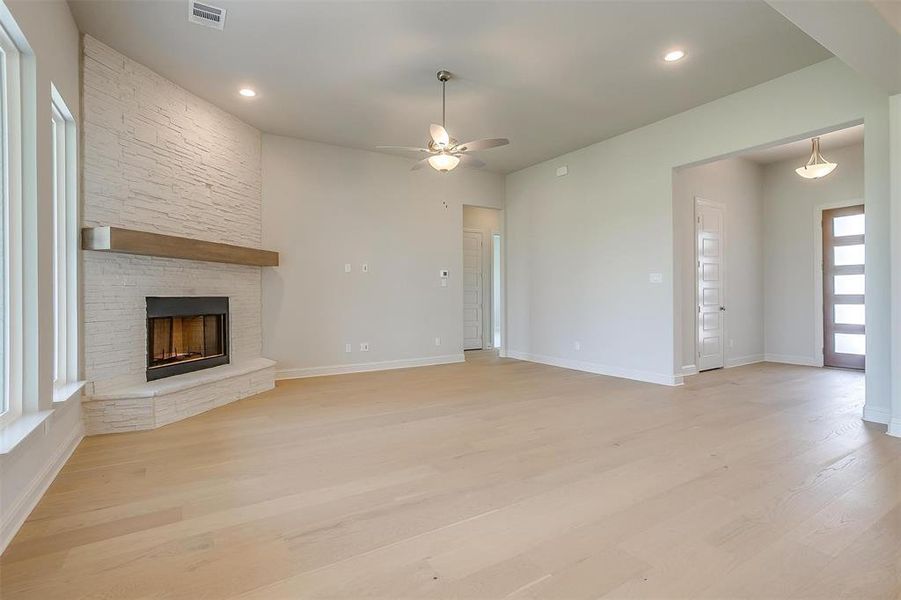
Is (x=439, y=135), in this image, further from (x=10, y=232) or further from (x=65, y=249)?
(x=65, y=249)

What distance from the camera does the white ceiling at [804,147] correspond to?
5.63m

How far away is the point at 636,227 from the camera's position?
5.53 meters

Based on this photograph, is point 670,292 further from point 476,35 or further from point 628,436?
point 476,35

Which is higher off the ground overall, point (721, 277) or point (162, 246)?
point (162, 246)

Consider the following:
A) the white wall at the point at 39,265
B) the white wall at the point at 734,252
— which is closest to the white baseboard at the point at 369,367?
the white wall at the point at 39,265

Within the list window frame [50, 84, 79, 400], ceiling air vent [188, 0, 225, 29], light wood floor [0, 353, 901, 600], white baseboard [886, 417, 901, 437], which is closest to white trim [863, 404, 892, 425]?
light wood floor [0, 353, 901, 600]

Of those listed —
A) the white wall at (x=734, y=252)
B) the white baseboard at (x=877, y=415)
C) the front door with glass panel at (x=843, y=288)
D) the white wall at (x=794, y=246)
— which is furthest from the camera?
the white wall at (x=794, y=246)

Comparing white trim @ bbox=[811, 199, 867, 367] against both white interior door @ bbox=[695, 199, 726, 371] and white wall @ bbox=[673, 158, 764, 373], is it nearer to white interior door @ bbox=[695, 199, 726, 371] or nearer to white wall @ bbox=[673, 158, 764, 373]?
white wall @ bbox=[673, 158, 764, 373]

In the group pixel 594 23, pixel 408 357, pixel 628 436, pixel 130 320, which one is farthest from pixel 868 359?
pixel 130 320

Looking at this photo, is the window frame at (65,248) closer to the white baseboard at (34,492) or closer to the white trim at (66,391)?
the white trim at (66,391)

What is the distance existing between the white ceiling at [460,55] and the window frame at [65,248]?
92cm

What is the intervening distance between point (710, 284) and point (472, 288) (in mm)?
4234

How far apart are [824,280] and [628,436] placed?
220 inches

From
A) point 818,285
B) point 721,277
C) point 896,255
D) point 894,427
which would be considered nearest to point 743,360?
point 721,277
